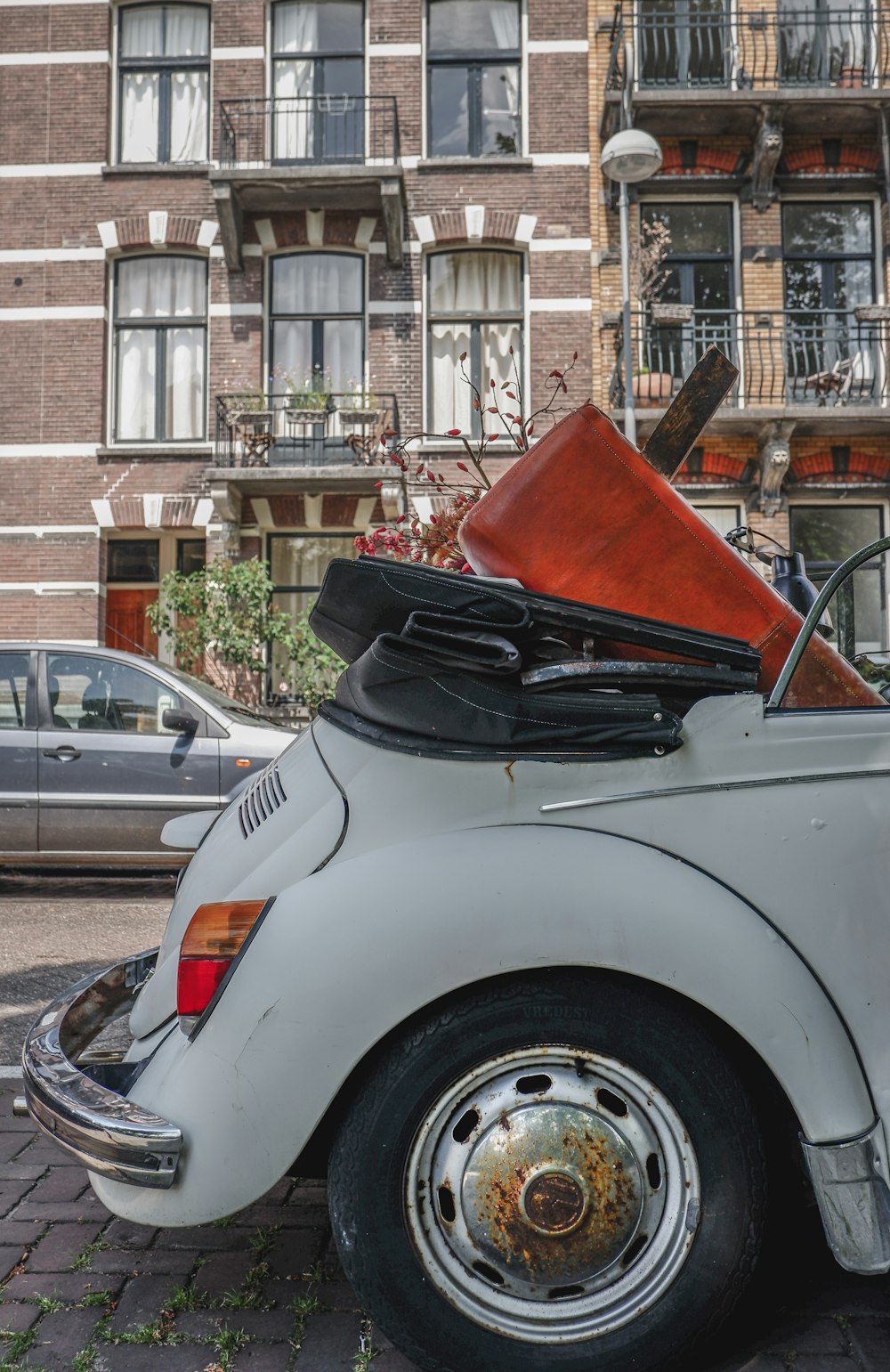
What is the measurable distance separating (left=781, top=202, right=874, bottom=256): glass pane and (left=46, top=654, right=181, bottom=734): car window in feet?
39.3

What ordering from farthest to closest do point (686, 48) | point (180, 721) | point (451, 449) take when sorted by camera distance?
point (686, 48)
point (451, 449)
point (180, 721)

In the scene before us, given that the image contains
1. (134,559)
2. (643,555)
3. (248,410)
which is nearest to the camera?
(643,555)

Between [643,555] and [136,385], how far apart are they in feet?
48.0

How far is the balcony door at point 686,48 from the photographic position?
1493cm

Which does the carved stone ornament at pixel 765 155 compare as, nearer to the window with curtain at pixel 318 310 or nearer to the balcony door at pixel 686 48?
the balcony door at pixel 686 48

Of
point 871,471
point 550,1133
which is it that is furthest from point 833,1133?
point 871,471

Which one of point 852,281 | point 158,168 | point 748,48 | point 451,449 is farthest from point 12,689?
point 748,48

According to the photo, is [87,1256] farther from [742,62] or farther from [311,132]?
[742,62]

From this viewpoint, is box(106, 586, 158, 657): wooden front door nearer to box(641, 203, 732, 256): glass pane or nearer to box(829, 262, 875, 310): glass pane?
box(641, 203, 732, 256): glass pane

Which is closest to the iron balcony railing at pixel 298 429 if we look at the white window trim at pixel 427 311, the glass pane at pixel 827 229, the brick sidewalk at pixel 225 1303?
the white window trim at pixel 427 311

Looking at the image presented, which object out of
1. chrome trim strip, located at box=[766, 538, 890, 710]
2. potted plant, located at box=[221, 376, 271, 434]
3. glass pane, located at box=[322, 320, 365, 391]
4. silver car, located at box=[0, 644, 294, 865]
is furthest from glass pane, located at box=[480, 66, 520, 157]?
chrome trim strip, located at box=[766, 538, 890, 710]

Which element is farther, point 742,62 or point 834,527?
point 834,527

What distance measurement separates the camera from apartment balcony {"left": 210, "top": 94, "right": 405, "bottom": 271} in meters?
14.7

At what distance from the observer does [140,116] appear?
50.7 ft
